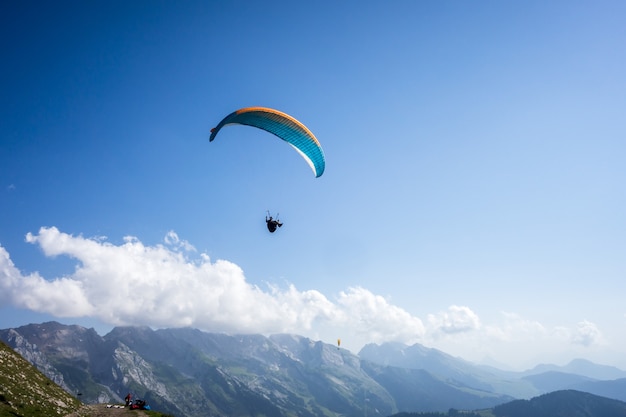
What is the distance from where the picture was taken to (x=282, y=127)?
33781 millimetres

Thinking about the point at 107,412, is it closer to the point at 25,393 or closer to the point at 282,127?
the point at 25,393

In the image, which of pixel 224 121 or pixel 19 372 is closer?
pixel 224 121

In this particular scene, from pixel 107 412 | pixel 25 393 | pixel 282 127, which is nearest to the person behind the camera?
pixel 25 393

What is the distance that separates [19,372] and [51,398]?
560cm

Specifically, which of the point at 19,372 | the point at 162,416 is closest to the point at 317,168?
the point at 162,416

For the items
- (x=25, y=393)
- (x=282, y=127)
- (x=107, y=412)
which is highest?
(x=282, y=127)

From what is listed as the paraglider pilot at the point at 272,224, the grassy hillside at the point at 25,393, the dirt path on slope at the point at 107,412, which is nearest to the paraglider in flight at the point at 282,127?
the paraglider pilot at the point at 272,224

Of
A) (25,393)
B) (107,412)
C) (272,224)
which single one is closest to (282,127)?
(272,224)

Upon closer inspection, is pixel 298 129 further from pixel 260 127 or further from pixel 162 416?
pixel 162 416

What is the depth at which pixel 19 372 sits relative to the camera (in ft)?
123

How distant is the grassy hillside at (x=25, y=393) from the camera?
97.0ft

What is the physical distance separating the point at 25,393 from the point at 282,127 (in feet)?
117

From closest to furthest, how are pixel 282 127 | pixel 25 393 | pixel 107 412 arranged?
pixel 25 393, pixel 282 127, pixel 107 412

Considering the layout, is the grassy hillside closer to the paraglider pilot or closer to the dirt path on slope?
the dirt path on slope
